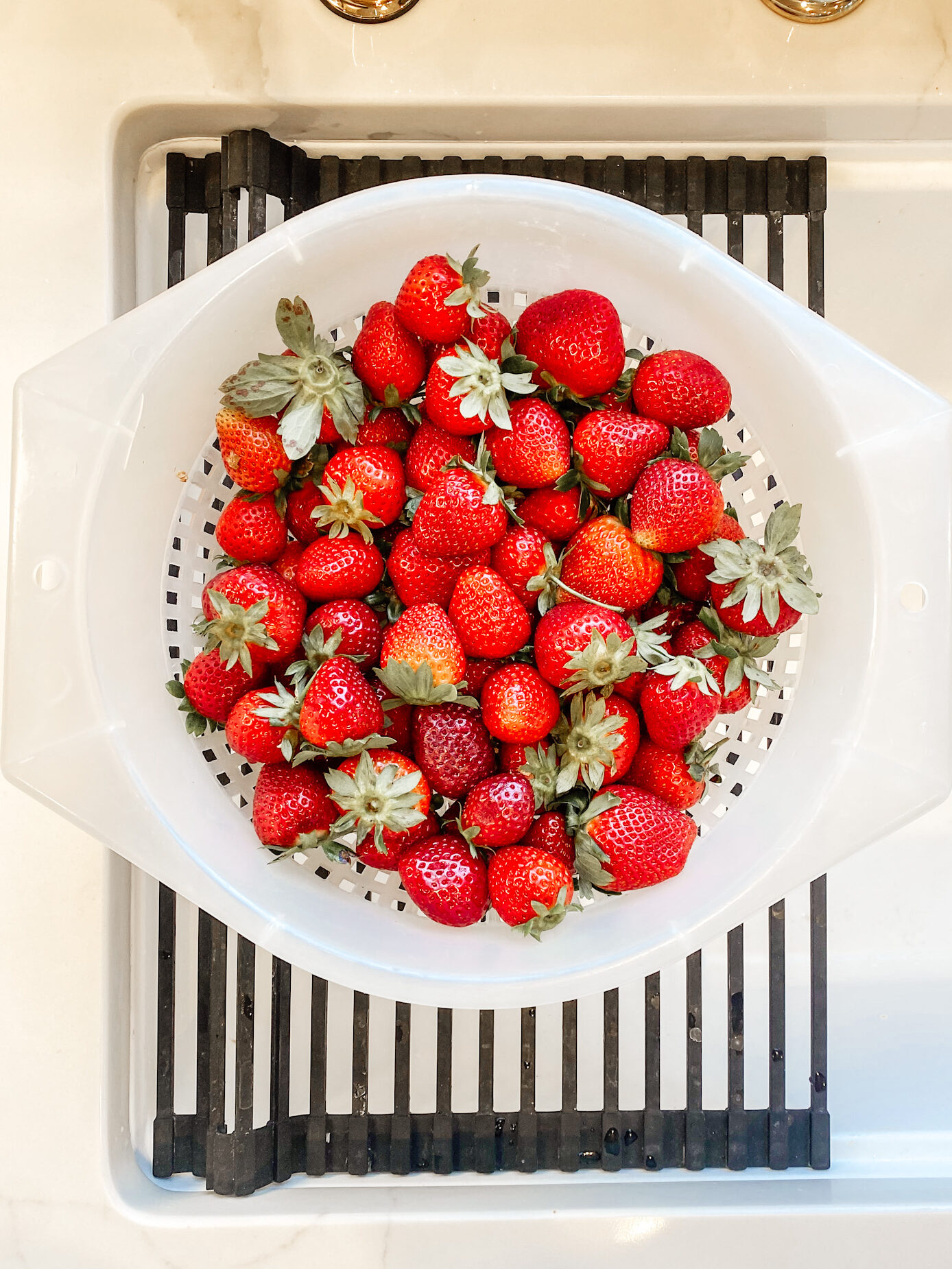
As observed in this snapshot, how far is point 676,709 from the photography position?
2.23ft

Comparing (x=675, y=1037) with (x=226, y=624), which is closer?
(x=226, y=624)

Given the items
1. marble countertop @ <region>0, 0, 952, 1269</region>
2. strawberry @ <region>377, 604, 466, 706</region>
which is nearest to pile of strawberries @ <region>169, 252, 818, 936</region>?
strawberry @ <region>377, 604, 466, 706</region>

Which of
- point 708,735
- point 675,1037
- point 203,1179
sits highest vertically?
point 708,735

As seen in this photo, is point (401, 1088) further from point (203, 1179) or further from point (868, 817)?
point (868, 817)

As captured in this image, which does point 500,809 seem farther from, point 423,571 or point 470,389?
point 470,389

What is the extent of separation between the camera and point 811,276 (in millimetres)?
834

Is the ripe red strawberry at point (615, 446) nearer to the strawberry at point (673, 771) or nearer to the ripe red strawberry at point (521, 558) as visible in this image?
the ripe red strawberry at point (521, 558)

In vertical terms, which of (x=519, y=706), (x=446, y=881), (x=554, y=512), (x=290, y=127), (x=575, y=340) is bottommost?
(x=446, y=881)

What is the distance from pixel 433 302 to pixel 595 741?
0.31 m

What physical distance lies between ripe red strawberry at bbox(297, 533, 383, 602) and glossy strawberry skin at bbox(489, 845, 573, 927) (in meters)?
0.21

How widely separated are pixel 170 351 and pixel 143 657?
216 millimetres

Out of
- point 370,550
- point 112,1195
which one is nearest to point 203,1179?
point 112,1195

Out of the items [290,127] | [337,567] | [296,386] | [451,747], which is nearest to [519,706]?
[451,747]

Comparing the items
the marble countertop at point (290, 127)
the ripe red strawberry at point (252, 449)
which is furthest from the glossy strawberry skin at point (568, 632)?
the marble countertop at point (290, 127)
